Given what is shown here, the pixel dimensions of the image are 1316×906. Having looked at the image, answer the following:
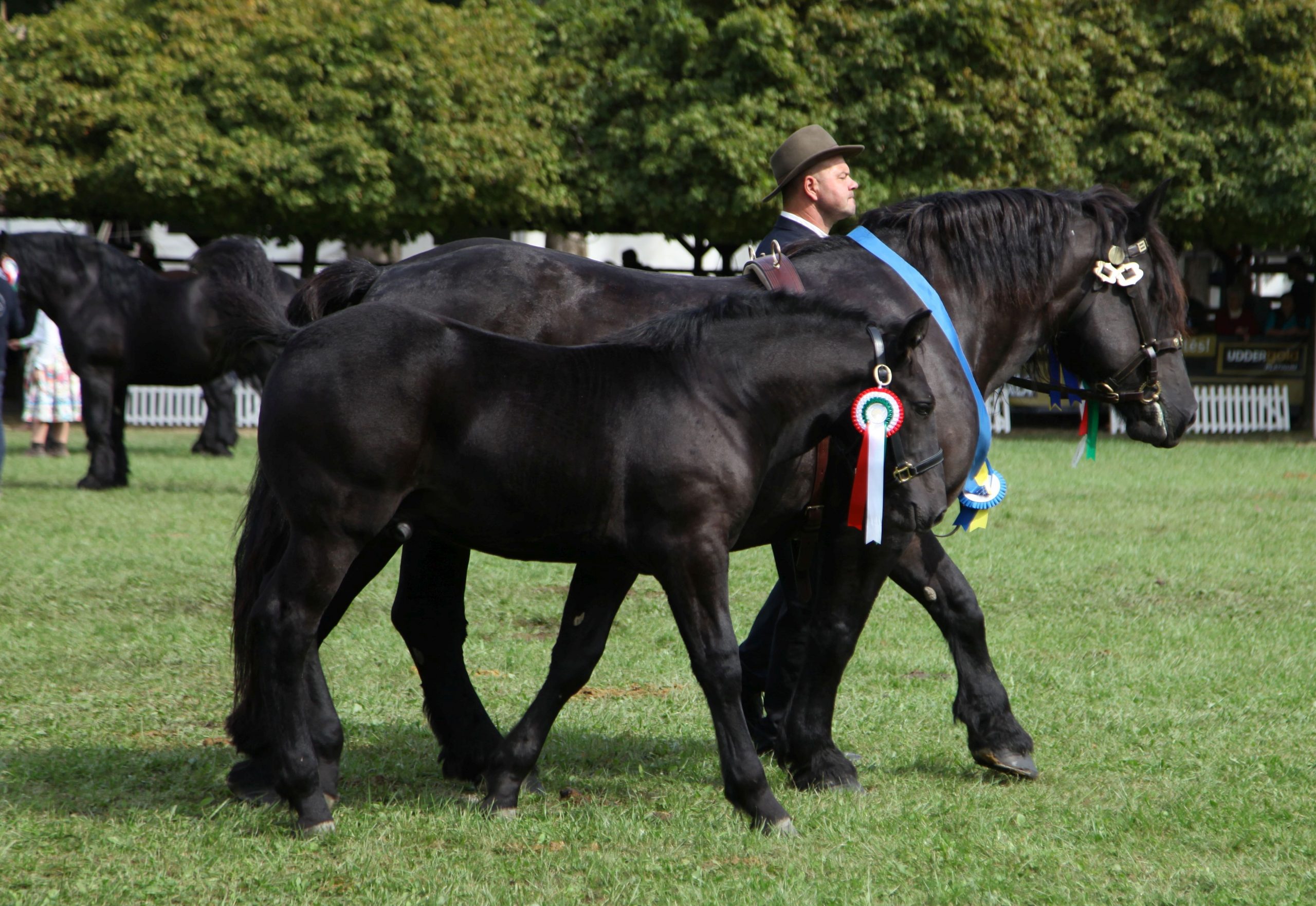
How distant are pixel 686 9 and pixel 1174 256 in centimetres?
1453

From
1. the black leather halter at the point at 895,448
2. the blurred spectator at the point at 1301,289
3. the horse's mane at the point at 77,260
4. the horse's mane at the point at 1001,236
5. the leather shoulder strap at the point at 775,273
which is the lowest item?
the black leather halter at the point at 895,448

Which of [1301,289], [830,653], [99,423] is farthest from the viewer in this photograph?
[1301,289]

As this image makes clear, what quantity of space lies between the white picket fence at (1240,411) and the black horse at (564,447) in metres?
17.9

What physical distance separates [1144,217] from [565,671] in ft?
9.17

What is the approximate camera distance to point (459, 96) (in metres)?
19.1

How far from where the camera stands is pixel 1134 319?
5.16 m

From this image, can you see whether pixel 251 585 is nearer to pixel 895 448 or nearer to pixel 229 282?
pixel 229 282

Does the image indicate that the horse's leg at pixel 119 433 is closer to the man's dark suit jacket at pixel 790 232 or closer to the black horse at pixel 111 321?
the black horse at pixel 111 321

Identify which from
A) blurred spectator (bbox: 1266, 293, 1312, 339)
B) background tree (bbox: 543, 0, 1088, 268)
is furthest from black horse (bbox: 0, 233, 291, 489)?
blurred spectator (bbox: 1266, 293, 1312, 339)

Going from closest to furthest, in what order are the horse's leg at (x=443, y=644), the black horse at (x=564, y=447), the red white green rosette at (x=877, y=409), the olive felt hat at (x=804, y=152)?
the black horse at (x=564, y=447) → the red white green rosette at (x=877, y=409) → the horse's leg at (x=443, y=644) → the olive felt hat at (x=804, y=152)

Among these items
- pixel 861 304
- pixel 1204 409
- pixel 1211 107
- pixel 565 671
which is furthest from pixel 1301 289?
pixel 565 671

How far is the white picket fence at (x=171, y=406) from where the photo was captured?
20.9 m

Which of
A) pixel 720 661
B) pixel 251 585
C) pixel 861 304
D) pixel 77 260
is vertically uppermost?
pixel 77 260

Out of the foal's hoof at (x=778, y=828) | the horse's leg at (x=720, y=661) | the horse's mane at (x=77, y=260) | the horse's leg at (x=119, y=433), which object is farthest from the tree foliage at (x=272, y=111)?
the foal's hoof at (x=778, y=828)
